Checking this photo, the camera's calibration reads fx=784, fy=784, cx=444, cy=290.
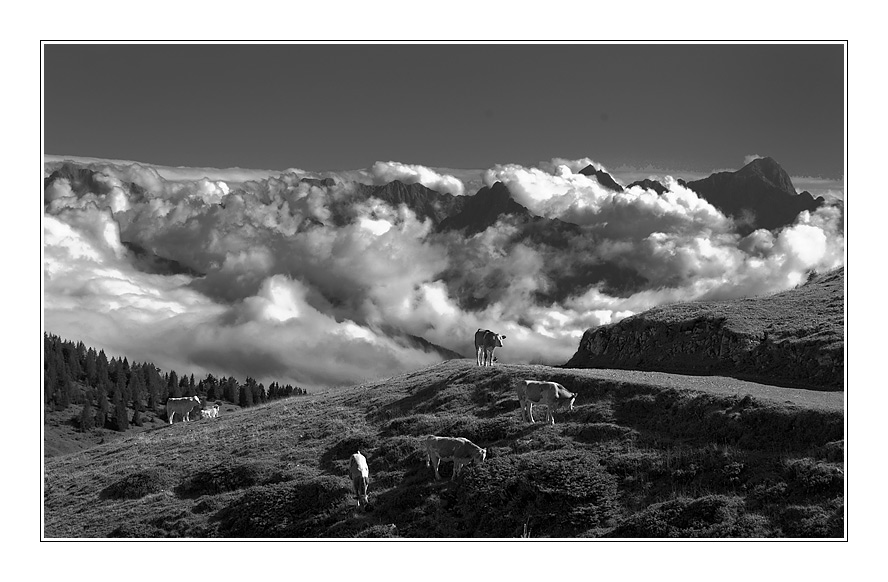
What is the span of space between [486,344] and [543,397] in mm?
12367

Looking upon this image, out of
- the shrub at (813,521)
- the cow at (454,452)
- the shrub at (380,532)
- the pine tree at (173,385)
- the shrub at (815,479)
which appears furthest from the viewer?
the pine tree at (173,385)

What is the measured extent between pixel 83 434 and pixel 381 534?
11613 cm

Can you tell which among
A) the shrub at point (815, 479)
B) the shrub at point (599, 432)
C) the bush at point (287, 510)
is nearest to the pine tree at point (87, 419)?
the bush at point (287, 510)

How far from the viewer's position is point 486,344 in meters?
47.1

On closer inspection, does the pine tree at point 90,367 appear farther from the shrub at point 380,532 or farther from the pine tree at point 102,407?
the shrub at point 380,532

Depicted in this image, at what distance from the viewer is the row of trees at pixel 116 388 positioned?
140500mm

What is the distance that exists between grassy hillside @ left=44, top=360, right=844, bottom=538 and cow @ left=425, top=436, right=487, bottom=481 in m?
0.57

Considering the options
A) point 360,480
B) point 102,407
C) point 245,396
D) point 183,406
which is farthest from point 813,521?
point 245,396

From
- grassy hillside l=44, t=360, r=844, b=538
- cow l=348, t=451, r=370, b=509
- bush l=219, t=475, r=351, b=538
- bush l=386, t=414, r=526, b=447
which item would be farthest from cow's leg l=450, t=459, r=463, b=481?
bush l=219, t=475, r=351, b=538

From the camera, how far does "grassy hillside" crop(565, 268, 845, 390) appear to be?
133 ft

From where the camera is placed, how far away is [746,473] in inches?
1066

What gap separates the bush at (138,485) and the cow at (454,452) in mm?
13250

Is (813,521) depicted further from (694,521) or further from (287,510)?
(287,510)

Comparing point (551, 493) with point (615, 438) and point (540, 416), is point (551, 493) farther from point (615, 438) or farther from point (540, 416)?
point (540, 416)
